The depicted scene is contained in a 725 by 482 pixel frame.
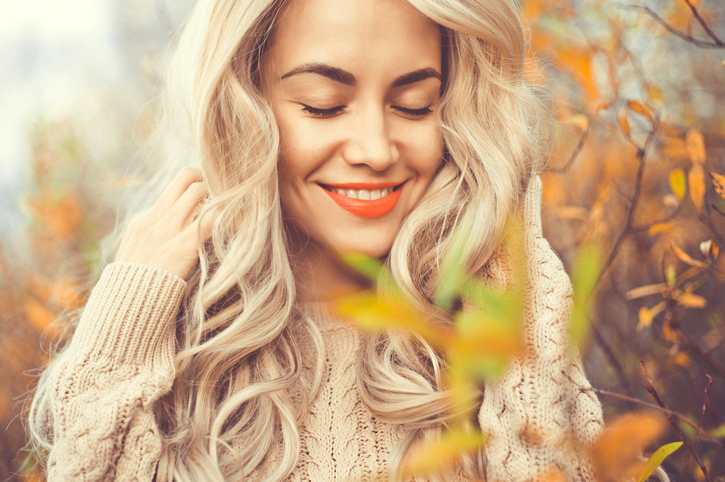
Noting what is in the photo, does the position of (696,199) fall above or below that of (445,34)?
below

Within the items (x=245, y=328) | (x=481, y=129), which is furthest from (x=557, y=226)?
(x=245, y=328)

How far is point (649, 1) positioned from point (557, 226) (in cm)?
117

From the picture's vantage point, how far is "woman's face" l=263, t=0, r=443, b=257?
1196 millimetres

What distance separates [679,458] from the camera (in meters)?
1.64

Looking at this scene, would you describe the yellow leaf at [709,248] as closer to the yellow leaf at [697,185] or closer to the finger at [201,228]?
the yellow leaf at [697,185]

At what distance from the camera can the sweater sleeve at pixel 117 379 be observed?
1.08 metres

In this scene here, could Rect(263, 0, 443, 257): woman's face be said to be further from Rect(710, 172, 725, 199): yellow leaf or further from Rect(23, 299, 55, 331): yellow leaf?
Rect(23, 299, 55, 331): yellow leaf

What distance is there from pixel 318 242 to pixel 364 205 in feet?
0.80

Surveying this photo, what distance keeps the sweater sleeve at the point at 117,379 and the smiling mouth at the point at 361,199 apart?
0.45m

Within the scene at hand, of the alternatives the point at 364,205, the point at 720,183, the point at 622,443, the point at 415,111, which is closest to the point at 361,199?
the point at 364,205

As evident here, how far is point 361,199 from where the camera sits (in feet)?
4.28

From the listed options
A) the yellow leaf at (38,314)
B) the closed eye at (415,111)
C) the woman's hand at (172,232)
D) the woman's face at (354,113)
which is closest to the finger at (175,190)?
the woman's hand at (172,232)

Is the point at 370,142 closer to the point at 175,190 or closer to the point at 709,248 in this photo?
the point at 175,190

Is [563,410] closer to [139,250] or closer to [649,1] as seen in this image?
[139,250]
